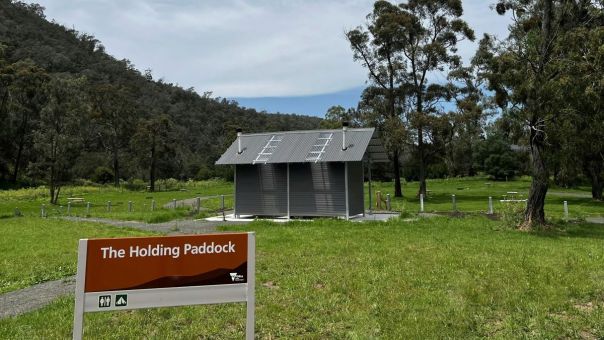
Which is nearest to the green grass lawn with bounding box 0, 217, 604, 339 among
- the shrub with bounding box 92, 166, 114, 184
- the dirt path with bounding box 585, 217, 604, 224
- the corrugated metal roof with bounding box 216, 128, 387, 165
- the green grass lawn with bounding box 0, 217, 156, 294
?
the green grass lawn with bounding box 0, 217, 156, 294

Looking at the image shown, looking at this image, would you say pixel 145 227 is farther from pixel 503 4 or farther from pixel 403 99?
pixel 403 99

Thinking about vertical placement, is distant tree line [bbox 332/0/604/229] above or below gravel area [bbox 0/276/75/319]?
above

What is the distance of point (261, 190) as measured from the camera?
80.3 feet

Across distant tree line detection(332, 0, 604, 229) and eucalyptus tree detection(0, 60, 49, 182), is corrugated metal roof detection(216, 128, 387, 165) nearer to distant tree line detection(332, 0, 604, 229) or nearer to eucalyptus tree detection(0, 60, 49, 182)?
Result: distant tree line detection(332, 0, 604, 229)

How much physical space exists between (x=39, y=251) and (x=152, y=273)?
10.7m

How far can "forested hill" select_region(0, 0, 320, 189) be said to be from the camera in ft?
140

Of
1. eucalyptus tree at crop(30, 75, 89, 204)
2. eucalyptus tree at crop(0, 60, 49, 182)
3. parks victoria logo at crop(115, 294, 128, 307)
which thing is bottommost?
parks victoria logo at crop(115, 294, 128, 307)

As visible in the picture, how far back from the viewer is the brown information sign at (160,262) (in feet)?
13.1

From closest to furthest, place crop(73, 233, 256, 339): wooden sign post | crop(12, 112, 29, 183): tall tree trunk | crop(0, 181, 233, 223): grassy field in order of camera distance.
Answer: crop(73, 233, 256, 339): wooden sign post → crop(0, 181, 233, 223): grassy field → crop(12, 112, 29, 183): tall tree trunk

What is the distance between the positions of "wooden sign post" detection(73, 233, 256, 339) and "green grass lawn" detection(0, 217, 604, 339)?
5.64 ft

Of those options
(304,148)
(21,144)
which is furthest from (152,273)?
(21,144)

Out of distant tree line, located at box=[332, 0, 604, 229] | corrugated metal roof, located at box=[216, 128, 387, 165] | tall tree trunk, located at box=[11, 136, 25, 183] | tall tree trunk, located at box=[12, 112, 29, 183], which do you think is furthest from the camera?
tall tree trunk, located at box=[12, 112, 29, 183]

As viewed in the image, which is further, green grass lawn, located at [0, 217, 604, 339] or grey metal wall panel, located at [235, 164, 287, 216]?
grey metal wall panel, located at [235, 164, 287, 216]

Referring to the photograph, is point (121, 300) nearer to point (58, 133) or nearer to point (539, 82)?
point (539, 82)
